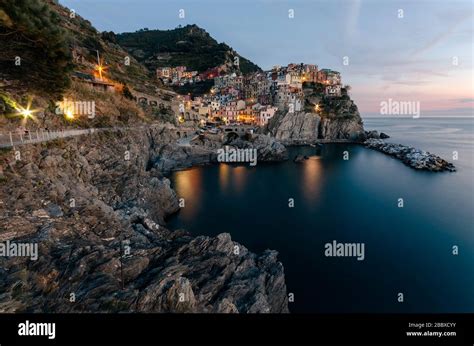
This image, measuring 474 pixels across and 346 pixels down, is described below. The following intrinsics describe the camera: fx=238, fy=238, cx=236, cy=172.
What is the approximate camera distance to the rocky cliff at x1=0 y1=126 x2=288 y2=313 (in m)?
7.29

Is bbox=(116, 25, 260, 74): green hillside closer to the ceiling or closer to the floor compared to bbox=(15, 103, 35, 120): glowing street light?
closer to the ceiling

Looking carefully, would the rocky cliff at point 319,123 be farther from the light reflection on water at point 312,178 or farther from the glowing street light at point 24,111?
the glowing street light at point 24,111

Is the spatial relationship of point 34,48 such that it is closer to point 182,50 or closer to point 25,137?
point 25,137

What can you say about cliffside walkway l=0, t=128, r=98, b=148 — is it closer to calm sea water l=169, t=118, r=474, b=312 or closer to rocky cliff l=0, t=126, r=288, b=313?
rocky cliff l=0, t=126, r=288, b=313

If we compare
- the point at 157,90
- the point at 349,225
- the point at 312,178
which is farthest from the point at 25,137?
the point at 157,90

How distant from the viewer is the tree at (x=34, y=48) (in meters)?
8.12

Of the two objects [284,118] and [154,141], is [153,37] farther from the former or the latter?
[154,141]

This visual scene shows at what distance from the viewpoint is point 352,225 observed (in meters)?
23.8

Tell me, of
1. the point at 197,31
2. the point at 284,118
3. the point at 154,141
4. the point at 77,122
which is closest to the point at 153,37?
the point at 197,31

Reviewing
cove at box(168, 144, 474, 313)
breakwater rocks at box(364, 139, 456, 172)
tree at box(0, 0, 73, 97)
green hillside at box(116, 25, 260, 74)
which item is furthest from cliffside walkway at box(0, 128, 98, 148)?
green hillside at box(116, 25, 260, 74)

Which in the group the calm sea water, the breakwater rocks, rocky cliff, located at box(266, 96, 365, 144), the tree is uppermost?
rocky cliff, located at box(266, 96, 365, 144)

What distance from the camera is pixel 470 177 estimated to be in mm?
38719

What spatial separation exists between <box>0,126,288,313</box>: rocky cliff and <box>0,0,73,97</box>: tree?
4622mm

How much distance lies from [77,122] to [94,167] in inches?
330
